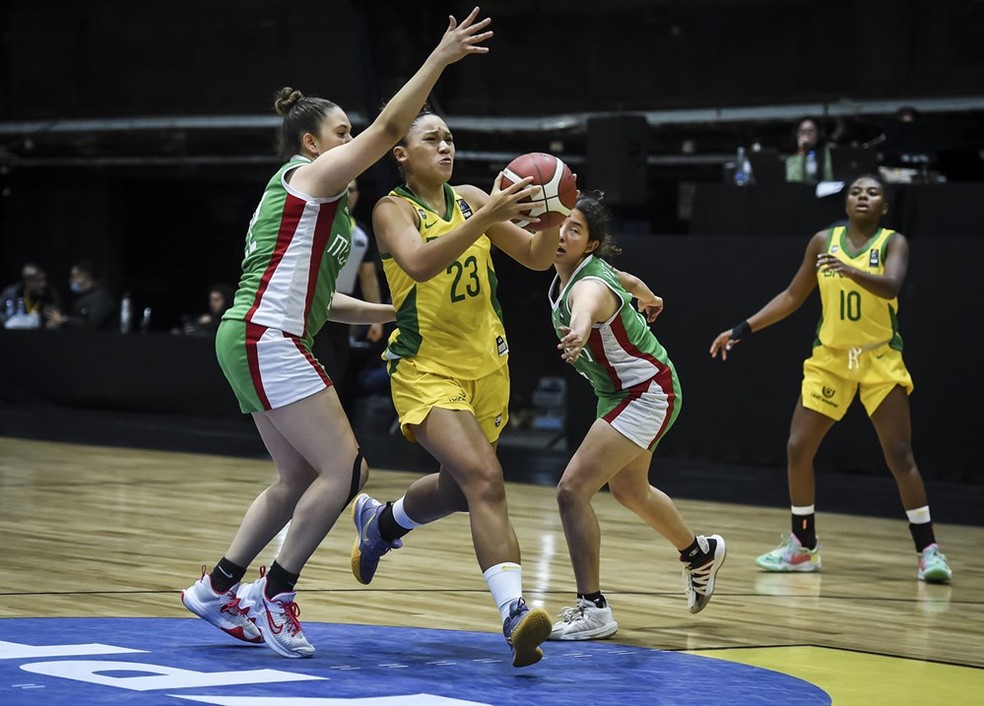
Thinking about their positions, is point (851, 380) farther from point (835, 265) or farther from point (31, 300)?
point (31, 300)

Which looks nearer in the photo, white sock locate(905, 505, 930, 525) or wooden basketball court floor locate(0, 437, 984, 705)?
wooden basketball court floor locate(0, 437, 984, 705)

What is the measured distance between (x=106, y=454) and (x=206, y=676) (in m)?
7.17

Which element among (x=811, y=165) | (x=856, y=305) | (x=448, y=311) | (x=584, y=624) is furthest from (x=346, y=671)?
(x=811, y=165)

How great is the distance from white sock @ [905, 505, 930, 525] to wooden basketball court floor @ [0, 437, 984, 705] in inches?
9.6

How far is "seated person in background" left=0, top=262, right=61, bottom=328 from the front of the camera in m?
15.1

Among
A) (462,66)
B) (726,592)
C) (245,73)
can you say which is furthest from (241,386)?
(245,73)

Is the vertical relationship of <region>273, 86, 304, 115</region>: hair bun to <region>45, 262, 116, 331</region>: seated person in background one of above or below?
above

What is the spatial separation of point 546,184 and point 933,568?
294 cm

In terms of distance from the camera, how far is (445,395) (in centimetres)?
444

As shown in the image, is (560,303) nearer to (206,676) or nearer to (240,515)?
(206,676)

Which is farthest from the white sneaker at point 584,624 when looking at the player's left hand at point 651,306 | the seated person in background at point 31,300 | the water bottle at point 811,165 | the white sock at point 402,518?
the seated person in background at point 31,300

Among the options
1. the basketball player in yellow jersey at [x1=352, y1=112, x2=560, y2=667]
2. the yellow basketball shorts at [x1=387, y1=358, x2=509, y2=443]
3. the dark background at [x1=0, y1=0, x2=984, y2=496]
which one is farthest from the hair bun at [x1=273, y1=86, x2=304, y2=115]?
the dark background at [x1=0, y1=0, x2=984, y2=496]

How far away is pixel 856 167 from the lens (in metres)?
9.81

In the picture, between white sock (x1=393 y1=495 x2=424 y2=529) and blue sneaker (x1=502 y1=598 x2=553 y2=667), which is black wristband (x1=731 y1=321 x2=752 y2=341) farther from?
blue sneaker (x1=502 y1=598 x2=553 y2=667)
